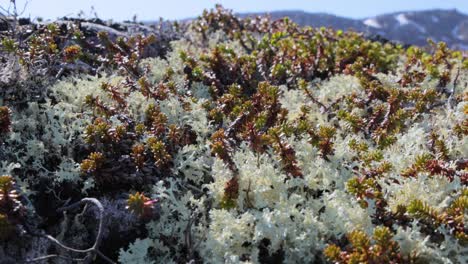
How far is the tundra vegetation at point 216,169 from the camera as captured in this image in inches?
120

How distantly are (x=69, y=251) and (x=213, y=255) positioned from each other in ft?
3.11

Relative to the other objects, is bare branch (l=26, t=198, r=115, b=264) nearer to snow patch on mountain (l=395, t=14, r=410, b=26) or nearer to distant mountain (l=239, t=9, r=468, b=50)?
distant mountain (l=239, t=9, r=468, b=50)

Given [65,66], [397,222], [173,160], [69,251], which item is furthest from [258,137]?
[65,66]

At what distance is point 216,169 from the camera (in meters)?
3.61

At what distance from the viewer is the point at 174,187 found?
357 cm

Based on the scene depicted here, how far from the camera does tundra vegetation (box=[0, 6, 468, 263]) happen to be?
10.0 ft

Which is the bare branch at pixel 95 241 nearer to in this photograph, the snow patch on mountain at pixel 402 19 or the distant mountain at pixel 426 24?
the distant mountain at pixel 426 24

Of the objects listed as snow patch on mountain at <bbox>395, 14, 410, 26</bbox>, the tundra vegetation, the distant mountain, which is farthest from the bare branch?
snow patch on mountain at <bbox>395, 14, 410, 26</bbox>

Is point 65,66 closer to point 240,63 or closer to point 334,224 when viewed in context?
point 240,63

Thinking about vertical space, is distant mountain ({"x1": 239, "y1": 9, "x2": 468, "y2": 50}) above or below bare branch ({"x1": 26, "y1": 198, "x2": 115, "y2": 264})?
below

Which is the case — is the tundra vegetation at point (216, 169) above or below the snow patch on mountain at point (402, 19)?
above

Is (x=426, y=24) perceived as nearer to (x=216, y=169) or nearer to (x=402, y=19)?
(x=402, y=19)

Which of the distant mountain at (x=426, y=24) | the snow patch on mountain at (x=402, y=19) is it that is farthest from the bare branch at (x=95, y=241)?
the snow patch on mountain at (x=402, y=19)

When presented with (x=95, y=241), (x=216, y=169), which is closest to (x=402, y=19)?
(x=216, y=169)
